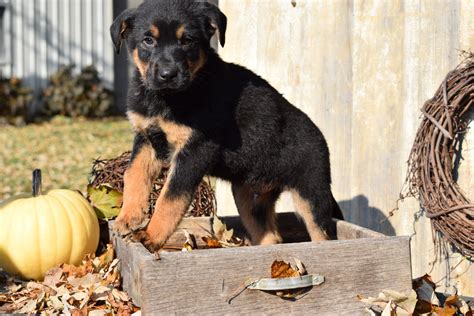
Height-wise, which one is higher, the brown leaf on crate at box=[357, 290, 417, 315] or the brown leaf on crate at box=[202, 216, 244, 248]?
the brown leaf on crate at box=[202, 216, 244, 248]

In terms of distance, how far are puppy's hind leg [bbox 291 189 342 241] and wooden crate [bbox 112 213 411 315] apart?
1.57ft

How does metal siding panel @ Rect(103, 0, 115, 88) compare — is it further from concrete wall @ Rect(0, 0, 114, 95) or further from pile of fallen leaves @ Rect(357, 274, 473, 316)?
pile of fallen leaves @ Rect(357, 274, 473, 316)

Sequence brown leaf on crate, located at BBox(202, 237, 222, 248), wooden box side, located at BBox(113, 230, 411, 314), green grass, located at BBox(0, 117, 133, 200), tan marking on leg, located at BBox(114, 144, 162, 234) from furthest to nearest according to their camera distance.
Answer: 1. green grass, located at BBox(0, 117, 133, 200)
2. brown leaf on crate, located at BBox(202, 237, 222, 248)
3. tan marking on leg, located at BBox(114, 144, 162, 234)
4. wooden box side, located at BBox(113, 230, 411, 314)

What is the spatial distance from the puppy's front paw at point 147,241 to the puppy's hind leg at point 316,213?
3.07ft

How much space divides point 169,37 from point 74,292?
126cm

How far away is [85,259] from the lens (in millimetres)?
3984

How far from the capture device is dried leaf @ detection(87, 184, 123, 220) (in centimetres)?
435

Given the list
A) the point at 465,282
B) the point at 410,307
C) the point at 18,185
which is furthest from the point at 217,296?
the point at 18,185

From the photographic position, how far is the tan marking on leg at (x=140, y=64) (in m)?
3.70

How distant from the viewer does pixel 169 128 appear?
12.0 feet

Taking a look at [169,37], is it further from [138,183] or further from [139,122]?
[138,183]

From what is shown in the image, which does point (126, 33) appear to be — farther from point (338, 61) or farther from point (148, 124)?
point (338, 61)

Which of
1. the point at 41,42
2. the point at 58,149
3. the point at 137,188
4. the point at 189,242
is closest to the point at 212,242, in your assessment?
the point at 189,242

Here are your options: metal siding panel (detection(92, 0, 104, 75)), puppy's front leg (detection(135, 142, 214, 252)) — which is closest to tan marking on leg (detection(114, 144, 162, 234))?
puppy's front leg (detection(135, 142, 214, 252))
